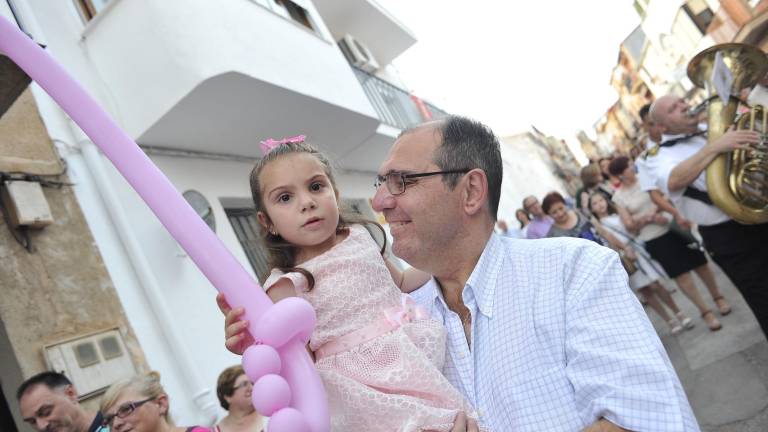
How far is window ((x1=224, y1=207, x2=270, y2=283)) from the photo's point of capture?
575 centimetres

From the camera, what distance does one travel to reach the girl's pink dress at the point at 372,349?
4.71ft

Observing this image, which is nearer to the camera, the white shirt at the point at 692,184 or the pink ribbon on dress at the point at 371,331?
the pink ribbon on dress at the point at 371,331

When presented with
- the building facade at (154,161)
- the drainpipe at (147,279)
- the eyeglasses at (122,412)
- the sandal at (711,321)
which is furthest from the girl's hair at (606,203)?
the eyeglasses at (122,412)

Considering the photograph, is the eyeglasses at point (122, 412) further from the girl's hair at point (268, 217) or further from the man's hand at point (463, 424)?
the man's hand at point (463, 424)

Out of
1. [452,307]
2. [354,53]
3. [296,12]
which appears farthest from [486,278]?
[354,53]

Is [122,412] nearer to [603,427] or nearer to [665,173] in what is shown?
[603,427]

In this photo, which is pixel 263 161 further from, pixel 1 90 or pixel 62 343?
pixel 62 343

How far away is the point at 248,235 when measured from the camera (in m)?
5.91

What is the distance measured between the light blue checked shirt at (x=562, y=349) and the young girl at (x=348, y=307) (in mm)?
154

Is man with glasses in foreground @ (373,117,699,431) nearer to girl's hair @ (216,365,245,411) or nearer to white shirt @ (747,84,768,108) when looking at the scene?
girl's hair @ (216,365,245,411)

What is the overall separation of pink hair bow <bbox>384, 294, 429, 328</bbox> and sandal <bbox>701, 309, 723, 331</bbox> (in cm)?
383

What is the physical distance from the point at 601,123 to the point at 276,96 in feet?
190

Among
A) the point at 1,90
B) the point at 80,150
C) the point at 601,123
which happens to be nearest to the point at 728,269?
the point at 1,90

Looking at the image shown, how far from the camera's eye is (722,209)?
122 inches
